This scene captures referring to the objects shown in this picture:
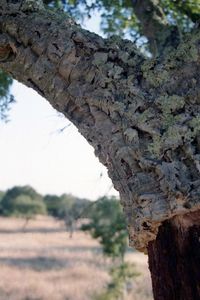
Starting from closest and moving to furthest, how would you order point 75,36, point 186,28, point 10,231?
point 75,36, point 186,28, point 10,231

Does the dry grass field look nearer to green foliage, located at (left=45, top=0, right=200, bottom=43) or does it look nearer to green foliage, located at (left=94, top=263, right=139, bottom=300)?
green foliage, located at (left=94, top=263, right=139, bottom=300)

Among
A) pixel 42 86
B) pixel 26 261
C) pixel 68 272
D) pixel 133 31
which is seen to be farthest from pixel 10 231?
pixel 42 86

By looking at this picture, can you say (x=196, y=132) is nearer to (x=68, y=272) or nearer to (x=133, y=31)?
(x=133, y=31)

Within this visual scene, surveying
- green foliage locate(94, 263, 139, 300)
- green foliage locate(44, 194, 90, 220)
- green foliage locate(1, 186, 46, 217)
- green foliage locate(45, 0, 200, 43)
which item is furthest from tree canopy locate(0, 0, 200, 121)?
green foliage locate(44, 194, 90, 220)

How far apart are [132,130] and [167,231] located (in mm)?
Answer: 455

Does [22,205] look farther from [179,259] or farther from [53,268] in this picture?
[179,259]

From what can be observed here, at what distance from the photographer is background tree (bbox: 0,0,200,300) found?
6.05 feet

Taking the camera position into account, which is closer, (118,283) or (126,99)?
(126,99)

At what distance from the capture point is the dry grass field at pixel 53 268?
20875 mm

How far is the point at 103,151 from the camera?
2184 millimetres

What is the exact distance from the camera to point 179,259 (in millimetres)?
1845

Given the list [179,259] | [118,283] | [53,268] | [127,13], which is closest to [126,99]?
[179,259]

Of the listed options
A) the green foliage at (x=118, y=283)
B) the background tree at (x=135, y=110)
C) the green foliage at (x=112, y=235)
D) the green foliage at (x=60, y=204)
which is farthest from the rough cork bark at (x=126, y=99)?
the green foliage at (x=60, y=204)

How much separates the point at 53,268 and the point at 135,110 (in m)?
26.8
